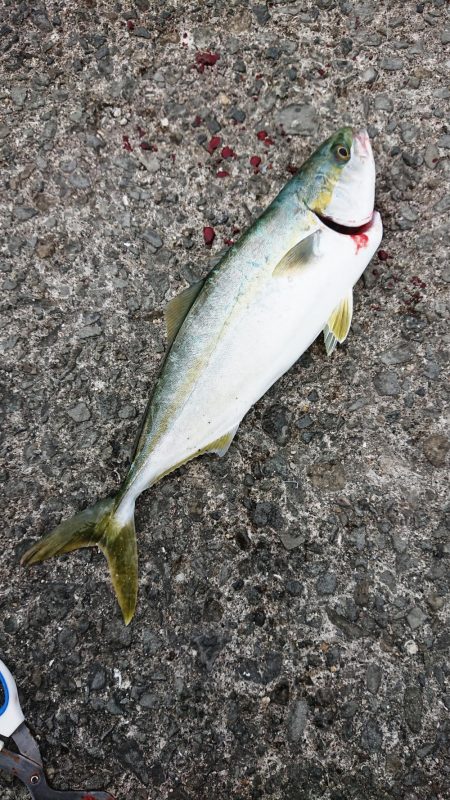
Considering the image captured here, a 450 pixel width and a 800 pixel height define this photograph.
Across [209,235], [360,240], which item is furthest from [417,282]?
[209,235]

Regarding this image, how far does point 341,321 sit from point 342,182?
24.6 inches

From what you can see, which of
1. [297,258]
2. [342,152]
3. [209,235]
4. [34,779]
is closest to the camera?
[34,779]

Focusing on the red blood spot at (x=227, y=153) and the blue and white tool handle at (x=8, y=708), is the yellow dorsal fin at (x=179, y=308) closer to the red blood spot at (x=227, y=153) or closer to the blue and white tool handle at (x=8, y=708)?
the red blood spot at (x=227, y=153)

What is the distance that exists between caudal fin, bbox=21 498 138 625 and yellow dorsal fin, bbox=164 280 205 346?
82 centimetres

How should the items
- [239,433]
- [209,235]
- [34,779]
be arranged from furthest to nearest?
[209,235]
[239,433]
[34,779]

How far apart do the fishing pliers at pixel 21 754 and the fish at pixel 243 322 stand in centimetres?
57

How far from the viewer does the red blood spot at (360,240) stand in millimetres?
2738

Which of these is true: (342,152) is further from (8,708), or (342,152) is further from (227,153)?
(8,708)

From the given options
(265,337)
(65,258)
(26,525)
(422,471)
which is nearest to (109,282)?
(65,258)

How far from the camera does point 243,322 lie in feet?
8.77

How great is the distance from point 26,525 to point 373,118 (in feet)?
8.84

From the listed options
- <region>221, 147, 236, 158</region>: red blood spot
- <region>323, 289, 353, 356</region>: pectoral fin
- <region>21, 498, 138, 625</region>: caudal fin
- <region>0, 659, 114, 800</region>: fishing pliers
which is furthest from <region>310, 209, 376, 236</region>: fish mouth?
<region>0, 659, 114, 800</region>: fishing pliers

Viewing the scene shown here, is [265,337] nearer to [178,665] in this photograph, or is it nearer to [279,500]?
[279,500]

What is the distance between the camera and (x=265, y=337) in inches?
105
